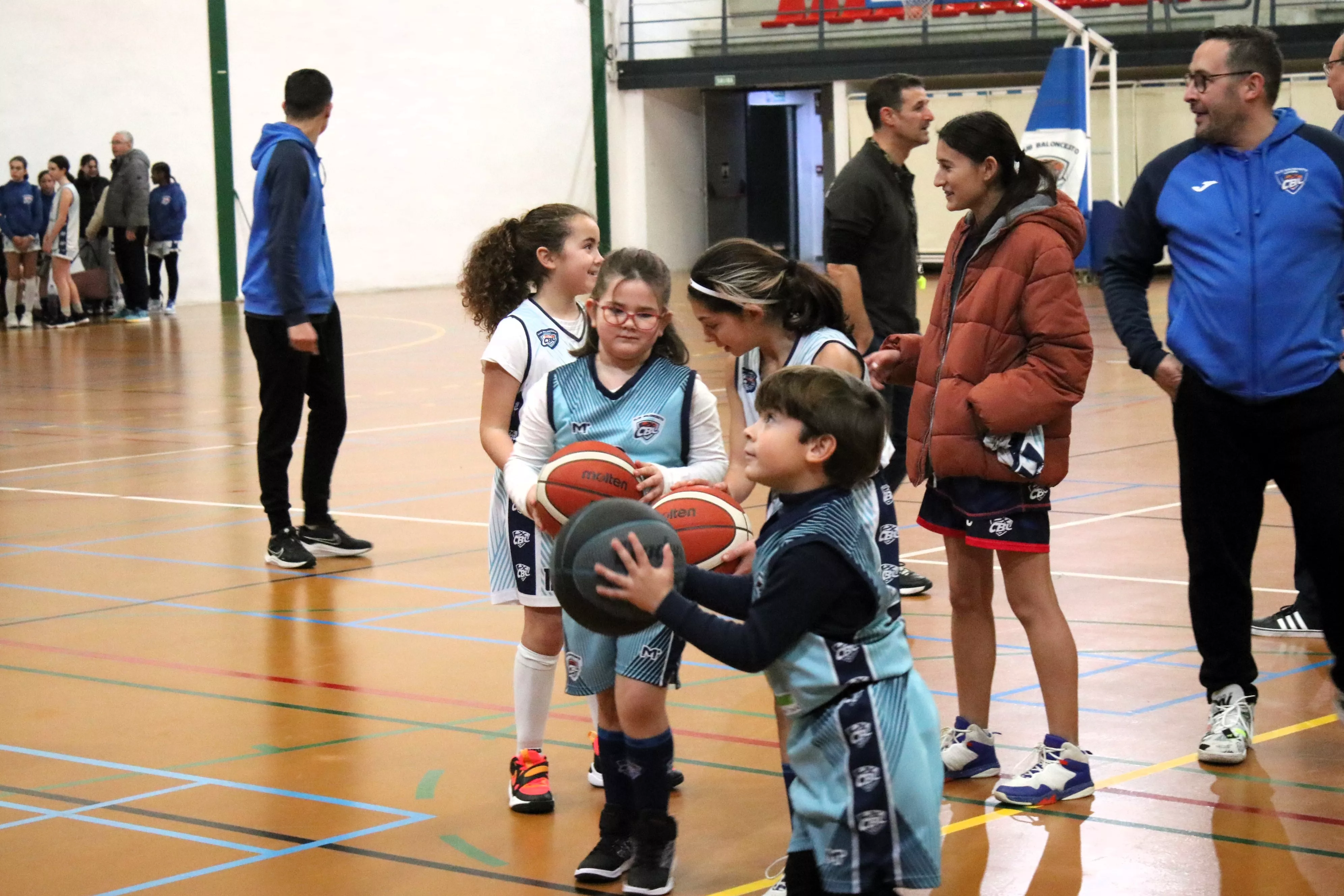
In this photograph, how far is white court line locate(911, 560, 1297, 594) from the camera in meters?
6.31

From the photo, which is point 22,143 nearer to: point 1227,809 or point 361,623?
point 361,623

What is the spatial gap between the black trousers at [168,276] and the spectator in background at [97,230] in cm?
75

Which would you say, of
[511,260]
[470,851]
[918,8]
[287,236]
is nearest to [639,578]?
[470,851]

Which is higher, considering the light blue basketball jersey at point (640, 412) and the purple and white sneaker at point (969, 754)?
the light blue basketball jersey at point (640, 412)

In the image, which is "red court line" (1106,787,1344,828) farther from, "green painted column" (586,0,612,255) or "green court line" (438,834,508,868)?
"green painted column" (586,0,612,255)

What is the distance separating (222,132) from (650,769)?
23.2m

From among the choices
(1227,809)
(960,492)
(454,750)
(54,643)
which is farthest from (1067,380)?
(54,643)

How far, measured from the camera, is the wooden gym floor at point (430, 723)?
3.78 m

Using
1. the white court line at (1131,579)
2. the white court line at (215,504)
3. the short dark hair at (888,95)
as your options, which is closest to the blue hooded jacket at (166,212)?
the white court line at (215,504)

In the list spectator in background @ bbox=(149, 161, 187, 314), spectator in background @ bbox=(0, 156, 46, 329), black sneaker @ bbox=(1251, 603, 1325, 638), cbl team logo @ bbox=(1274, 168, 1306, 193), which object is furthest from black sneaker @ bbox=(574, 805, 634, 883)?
spectator in background @ bbox=(149, 161, 187, 314)

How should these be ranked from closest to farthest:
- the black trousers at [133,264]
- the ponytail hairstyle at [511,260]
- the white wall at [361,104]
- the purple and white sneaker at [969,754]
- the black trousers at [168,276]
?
the purple and white sneaker at [969,754] → the ponytail hairstyle at [511,260] → the black trousers at [133,264] → the black trousers at [168,276] → the white wall at [361,104]

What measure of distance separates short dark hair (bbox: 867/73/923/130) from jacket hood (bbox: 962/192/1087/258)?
7.17ft

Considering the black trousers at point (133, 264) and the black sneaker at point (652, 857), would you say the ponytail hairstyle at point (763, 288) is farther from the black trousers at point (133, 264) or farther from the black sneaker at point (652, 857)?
the black trousers at point (133, 264)

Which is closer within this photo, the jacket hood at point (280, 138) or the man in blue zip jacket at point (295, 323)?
the man in blue zip jacket at point (295, 323)
